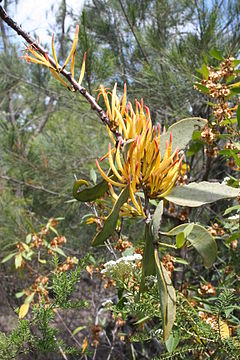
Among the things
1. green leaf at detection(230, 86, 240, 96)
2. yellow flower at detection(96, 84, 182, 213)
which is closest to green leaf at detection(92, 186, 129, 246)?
yellow flower at detection(96, 84, 182, 213)

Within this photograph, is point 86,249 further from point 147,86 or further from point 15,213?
point 147,86

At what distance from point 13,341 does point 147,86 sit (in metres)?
1.41

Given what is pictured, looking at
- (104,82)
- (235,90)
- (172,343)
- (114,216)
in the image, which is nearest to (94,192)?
(114,216)

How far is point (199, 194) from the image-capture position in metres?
0.42

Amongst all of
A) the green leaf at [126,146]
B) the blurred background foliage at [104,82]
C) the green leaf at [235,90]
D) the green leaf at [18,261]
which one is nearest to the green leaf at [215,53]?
the green leaf at [235,90]

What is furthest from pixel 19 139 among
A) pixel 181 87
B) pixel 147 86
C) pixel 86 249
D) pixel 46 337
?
pixel 46 337

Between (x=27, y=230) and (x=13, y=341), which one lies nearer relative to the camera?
(x=13, y=341)

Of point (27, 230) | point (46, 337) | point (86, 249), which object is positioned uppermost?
point (46, 337)

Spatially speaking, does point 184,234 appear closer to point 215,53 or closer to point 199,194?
point 199,194

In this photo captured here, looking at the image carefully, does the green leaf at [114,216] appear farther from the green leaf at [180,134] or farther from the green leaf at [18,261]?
the green leaf at [18,261]

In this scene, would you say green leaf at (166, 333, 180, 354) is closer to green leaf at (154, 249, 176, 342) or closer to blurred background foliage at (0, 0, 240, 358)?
green leaf at (154, 249, 176, 342)

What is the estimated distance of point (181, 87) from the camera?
1.66 m

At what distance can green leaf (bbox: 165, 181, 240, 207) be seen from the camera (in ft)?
1.33

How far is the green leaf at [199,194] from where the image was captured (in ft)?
1.33
